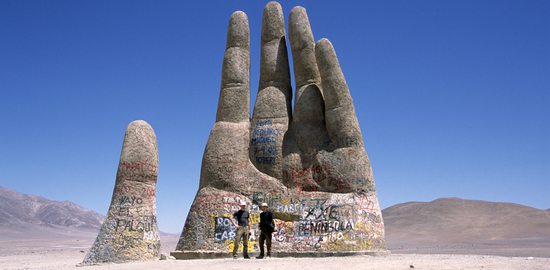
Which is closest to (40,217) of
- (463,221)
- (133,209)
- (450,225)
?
(450,225)

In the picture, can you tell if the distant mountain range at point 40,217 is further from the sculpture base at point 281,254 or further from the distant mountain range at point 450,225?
the sculpture base at point 281,254

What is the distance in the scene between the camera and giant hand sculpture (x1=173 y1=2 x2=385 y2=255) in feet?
57.2

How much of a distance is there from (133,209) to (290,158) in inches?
211

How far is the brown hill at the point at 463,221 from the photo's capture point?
233ft

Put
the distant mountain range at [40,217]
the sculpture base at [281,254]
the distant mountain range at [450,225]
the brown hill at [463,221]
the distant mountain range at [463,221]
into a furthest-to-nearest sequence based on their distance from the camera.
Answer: the distant mountain range at [40,217]
the distant mountain range at [463,221]
the brown hill at [463,221]
the distant mountain range at [450,225]
the sculpture base at [281,254]

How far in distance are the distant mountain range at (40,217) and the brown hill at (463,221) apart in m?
64.1

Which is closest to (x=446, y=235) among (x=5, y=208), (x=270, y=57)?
(x=270, y=57)

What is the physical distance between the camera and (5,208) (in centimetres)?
12700

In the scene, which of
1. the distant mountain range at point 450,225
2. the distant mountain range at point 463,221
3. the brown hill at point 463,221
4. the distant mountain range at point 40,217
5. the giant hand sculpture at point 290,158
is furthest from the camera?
the distant mountain range at point 40,217

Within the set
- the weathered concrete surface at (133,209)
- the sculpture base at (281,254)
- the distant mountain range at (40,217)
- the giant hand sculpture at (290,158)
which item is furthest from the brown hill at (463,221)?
the distant mountain range at (40,217)

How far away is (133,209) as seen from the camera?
16.1m

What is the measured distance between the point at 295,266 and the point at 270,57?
9.32 meters

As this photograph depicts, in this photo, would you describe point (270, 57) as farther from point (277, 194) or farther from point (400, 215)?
point (400, 215)

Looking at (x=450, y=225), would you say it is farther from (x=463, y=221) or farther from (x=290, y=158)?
(x=290, y=158)
